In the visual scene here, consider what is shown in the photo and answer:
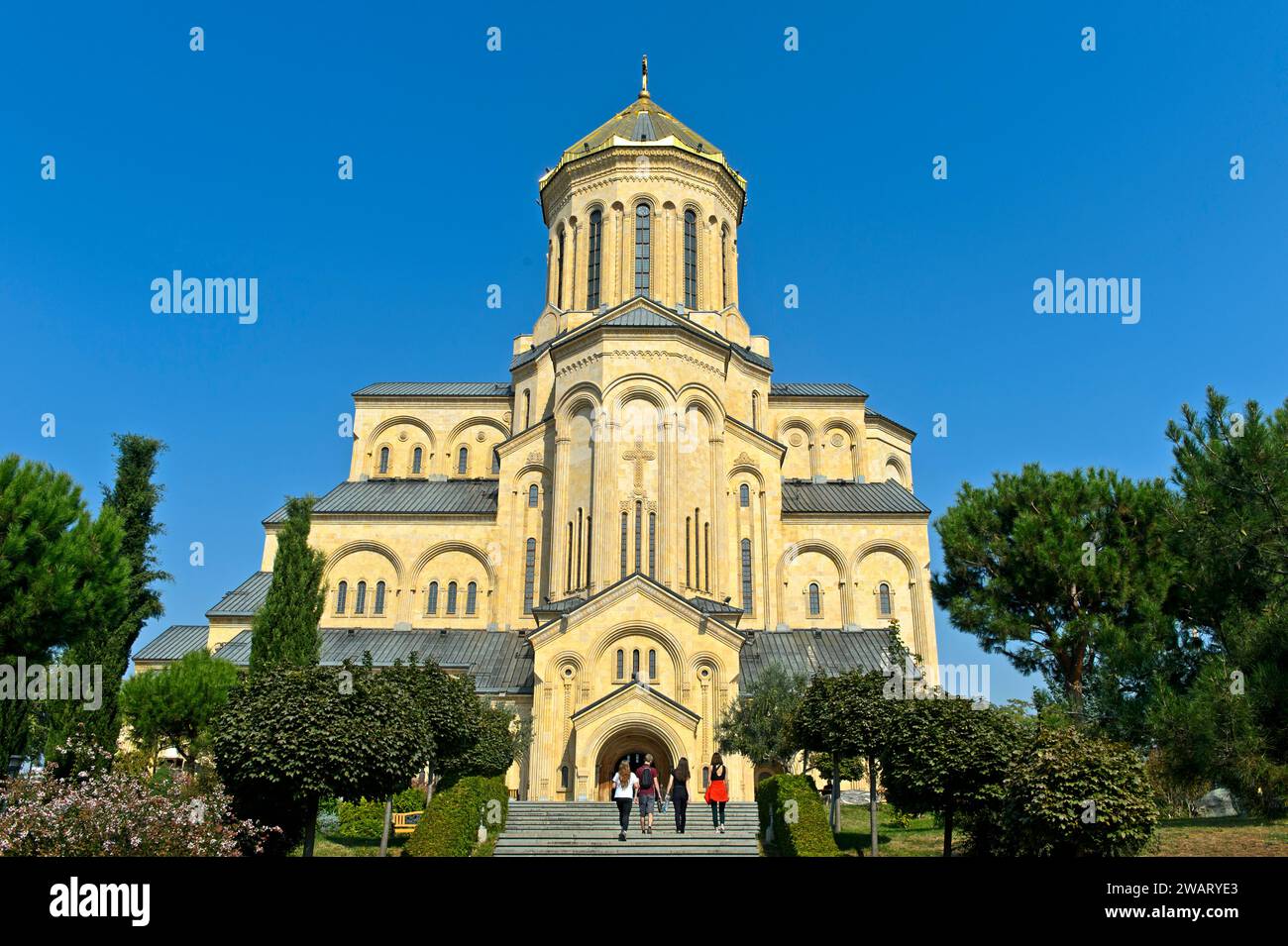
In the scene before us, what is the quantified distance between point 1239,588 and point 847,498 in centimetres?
2344

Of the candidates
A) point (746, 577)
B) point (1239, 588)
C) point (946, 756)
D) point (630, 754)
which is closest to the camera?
point (1239, 588)

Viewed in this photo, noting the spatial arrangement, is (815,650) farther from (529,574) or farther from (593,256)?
(593,256)

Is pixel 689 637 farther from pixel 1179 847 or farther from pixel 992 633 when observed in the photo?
pixel 1179 847

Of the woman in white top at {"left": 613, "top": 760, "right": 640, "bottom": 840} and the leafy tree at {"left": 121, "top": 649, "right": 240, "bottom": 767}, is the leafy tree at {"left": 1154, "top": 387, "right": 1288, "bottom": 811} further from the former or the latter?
the leafy tree at {"left": 121, "top": 649, "right": 240, "bottom": 767}

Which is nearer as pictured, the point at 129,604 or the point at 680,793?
the point at 680,793

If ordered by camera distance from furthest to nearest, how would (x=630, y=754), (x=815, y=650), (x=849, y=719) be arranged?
(x=815, y=650)
(x=630, y=754)
(x=849, y=719)

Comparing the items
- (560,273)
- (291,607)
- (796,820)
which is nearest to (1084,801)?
(796,820)

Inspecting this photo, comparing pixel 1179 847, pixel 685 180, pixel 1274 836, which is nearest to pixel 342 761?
pixel 1179 847

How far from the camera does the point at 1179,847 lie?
1343cm

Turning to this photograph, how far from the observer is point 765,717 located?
2184cm

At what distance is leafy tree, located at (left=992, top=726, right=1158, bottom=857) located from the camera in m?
11.0

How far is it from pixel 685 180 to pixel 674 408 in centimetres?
1075

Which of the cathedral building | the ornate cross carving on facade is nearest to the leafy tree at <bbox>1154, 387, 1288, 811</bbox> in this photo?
the cathedral building
